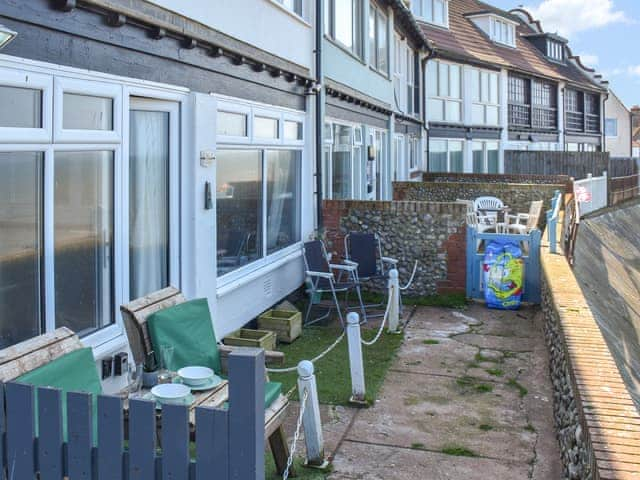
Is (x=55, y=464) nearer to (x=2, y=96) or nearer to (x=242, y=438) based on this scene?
(x=242, y=438)

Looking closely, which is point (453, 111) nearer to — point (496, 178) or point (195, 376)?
point (496, 178)

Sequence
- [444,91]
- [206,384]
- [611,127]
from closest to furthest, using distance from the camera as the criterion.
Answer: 1. [206,384]
2. [444,91]
3. [611,127]

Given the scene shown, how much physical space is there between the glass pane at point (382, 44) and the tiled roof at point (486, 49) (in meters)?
8.14

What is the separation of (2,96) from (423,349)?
17.4 ft

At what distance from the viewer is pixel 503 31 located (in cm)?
3372

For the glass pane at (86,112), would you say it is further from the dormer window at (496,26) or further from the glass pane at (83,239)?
the dormer window at (496,26)

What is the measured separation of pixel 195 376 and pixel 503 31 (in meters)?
33.2

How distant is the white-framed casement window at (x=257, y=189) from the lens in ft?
23.7

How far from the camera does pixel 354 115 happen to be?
1277 centimetres

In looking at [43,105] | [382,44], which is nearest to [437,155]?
[382,44]

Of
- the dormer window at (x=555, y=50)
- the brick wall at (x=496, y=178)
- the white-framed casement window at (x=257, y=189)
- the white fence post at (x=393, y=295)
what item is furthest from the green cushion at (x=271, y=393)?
the dormer window at (x=555, y=50)

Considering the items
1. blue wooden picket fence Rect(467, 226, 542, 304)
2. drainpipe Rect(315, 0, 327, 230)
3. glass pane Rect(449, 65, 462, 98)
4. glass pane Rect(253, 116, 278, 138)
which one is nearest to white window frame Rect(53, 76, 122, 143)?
glass pane Rect(253, 116, 278, 138)

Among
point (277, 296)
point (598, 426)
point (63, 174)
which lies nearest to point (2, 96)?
point (63, 174)

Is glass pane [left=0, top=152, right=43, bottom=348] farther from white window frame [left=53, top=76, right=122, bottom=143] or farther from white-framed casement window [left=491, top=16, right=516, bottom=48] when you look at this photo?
white-framed casement window [left=491, top=16, right=516, bottom=48]
